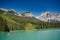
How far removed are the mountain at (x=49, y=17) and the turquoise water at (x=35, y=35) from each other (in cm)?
49

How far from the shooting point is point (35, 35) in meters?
8.59

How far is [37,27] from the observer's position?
28.8 feet

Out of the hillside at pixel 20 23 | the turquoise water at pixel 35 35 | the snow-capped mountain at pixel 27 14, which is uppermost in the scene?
the snow-capped mountain at pixel 27 14

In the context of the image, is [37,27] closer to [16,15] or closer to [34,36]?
[34,36]

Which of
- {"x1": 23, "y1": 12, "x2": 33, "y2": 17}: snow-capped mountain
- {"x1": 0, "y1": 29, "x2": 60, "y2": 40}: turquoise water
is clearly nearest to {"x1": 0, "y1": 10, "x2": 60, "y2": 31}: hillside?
{"x1": 23, "y1": 12, "x2": 33, "y2": 17}: snow-capped mountain

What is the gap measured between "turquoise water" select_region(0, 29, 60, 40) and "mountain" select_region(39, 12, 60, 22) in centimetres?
49

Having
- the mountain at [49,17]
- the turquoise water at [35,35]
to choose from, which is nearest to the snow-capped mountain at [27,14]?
the mountain at [49,17]

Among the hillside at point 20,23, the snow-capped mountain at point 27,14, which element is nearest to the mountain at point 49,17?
the hillside at point 20,23

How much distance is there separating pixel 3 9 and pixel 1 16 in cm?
38

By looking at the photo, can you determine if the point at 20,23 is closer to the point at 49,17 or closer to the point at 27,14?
the point at 27,14

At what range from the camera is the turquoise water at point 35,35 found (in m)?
8.52

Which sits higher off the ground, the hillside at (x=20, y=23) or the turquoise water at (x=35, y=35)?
the hillside at (x=20, y=23)

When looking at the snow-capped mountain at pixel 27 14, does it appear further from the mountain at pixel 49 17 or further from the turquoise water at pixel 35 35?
the turquoise water at pixel 35 35

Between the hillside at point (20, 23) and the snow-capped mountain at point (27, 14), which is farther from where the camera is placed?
the hillside at point (20, 23)
